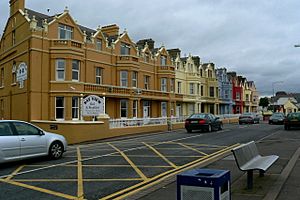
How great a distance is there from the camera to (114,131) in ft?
81.4

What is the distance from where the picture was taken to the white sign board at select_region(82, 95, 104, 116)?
23.6 metres

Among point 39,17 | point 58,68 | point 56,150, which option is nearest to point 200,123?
point 58,68

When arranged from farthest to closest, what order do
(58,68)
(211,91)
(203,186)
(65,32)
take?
1. (211,91)
2. (65,32)
3. (58,68)
4. (203,186)

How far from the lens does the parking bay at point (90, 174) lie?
7633mm

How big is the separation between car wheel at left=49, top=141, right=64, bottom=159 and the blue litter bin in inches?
351

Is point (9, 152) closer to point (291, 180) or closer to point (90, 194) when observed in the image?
point (90, 194)

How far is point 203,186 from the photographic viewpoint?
4305 millimetres

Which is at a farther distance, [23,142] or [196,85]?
[196,85]

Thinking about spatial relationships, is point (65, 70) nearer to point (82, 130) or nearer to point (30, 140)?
point (82, 130)

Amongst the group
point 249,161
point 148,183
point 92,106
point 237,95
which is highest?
point 237,95

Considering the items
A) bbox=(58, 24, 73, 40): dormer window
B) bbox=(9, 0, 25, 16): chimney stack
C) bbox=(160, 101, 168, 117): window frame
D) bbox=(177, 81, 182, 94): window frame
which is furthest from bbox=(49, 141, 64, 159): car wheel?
bbox=(177, 81, 182, 94): window frame

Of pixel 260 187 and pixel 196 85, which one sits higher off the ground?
pixel 196 85

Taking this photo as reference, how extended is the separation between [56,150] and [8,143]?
6.92 feet

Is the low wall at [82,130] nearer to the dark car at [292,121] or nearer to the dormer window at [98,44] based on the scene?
the dormer window at [98,44]
